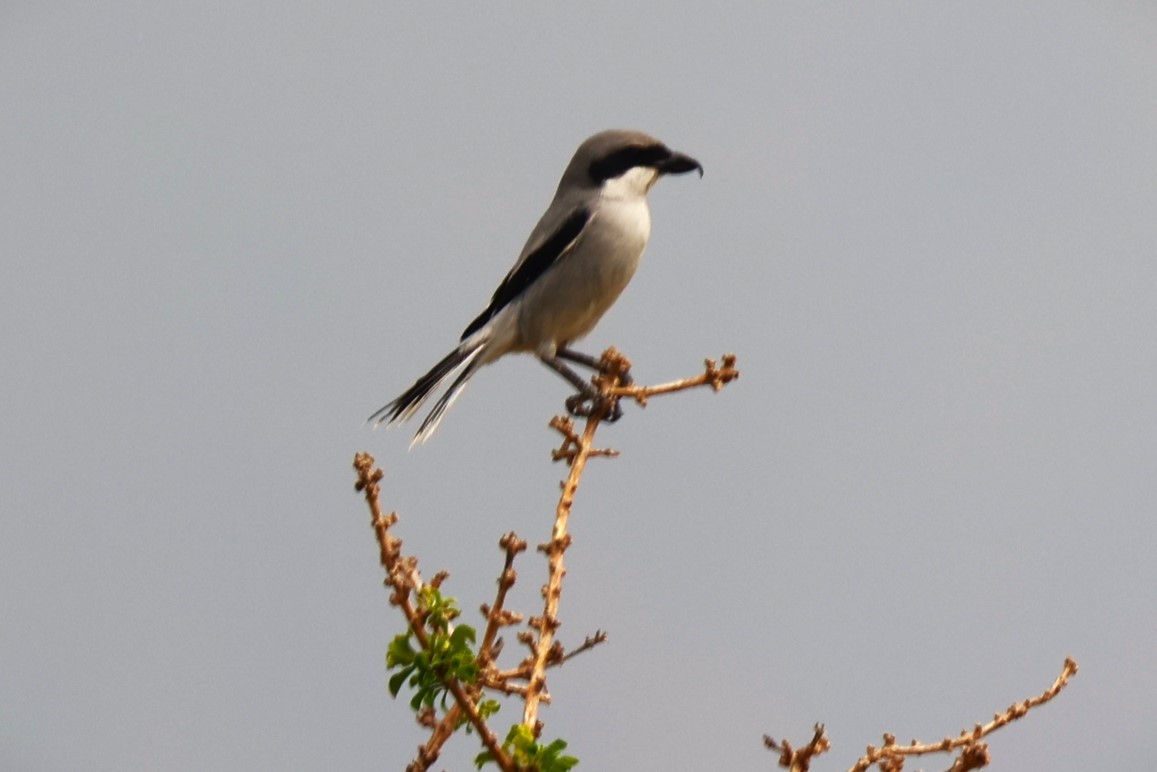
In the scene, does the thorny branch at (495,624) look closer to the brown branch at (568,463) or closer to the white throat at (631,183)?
the brown branch at (568,463)

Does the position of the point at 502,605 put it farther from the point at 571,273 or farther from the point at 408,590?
the point at 571,273

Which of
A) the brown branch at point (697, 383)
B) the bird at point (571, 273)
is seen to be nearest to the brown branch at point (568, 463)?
the brown branch at point (697, 383)

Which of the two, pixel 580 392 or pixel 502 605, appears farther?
pixel 580 392

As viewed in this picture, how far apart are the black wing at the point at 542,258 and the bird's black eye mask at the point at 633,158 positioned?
0.23m

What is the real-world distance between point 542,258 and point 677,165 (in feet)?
2.15

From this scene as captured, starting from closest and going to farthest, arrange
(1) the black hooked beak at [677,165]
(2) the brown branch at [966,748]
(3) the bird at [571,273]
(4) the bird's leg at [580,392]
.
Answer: (2) the brown branch at [966,748]
(4) the bird's leg at [580,392]
(3) the bird at [571,273]
(1) the black hooked beak at [677,165]

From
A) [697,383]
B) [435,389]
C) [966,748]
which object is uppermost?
[435,389]

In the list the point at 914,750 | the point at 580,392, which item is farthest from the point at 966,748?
the point at 580,392

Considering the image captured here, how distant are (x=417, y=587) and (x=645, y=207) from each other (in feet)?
9.77

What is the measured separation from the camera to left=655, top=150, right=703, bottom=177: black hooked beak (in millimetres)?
5035

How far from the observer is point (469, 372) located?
16.0 feet

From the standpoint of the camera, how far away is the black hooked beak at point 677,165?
16.5 ft

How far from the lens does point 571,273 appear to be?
479cm

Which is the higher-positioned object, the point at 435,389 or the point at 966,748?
the point at 435,389
